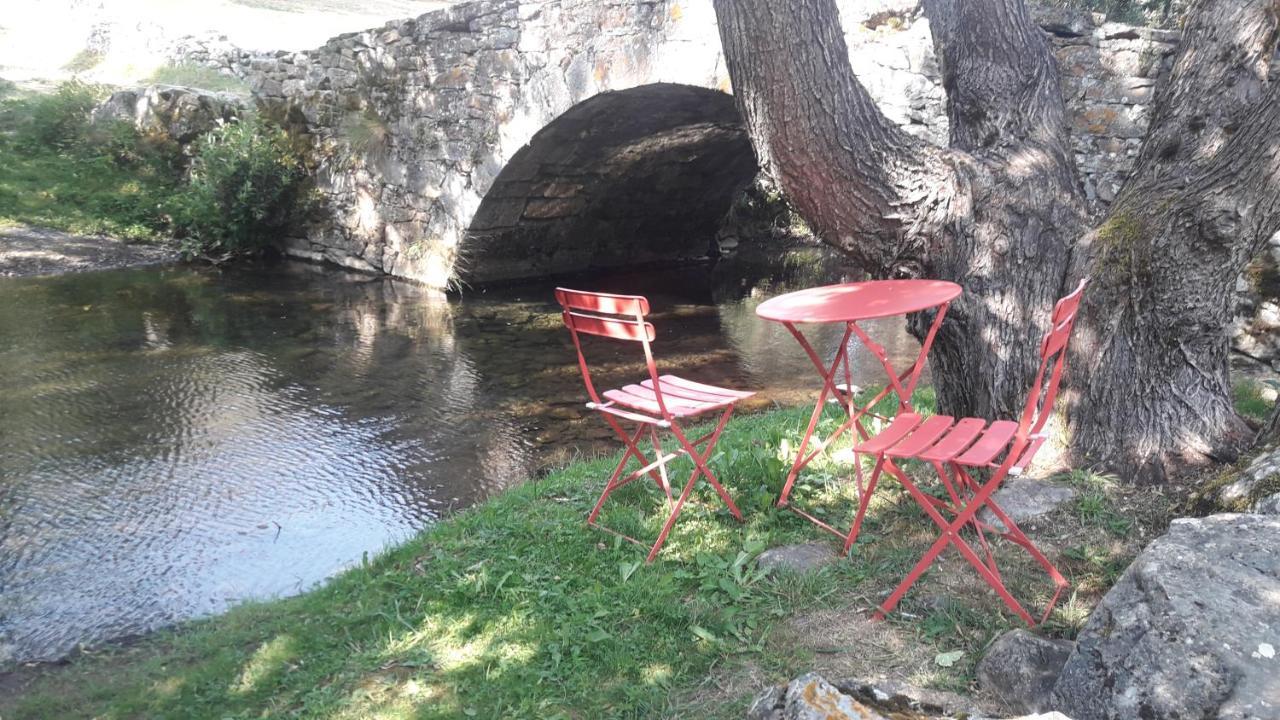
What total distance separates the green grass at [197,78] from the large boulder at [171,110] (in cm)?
64

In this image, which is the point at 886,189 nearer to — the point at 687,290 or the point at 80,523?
the point at 80,523

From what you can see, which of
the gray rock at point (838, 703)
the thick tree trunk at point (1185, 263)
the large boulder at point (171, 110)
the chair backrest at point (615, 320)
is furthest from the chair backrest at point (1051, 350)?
the large boulder at point (171, 110)

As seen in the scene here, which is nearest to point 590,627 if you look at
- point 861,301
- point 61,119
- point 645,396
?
point 645,396

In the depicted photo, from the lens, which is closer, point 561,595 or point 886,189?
point 561,595

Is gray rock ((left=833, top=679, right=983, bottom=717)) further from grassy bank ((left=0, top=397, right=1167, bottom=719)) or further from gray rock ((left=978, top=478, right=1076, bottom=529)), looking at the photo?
gray rock ((left=978, top=478, right=1076, bottom=529))

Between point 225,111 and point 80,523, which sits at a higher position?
point 225,111

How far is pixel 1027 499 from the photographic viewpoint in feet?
10.1

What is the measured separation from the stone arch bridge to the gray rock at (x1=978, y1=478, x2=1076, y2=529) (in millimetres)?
3167

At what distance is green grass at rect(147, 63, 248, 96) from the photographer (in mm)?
13148

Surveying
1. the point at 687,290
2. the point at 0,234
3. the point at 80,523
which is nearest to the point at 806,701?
the point at 80,523

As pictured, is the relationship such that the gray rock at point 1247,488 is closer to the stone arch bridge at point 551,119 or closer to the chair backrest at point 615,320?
the chair backrest at point 615,320

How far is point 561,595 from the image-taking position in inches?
116

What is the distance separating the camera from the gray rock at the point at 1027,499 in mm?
3029

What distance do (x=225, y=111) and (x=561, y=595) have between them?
35.4ft
